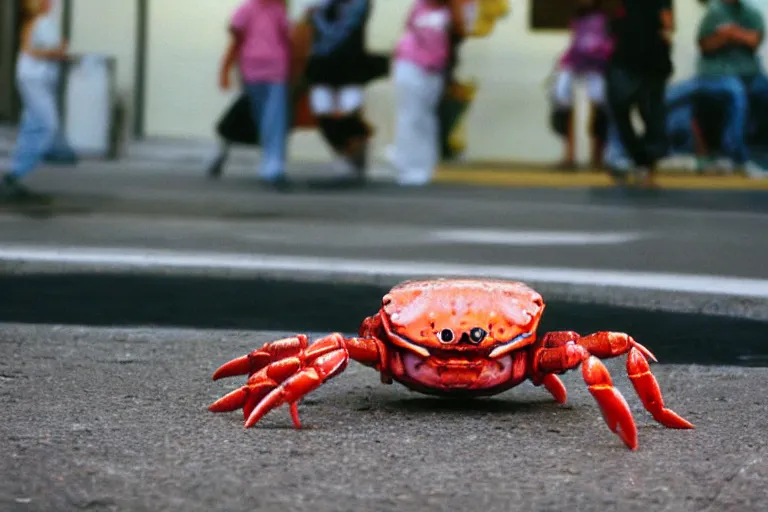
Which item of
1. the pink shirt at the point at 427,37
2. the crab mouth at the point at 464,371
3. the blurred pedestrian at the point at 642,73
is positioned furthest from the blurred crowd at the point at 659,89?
the crab mouth at the point at 464,371

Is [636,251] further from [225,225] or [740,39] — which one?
[740,39]

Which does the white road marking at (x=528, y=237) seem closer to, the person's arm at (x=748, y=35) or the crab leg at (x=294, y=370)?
the crab leg at (x=294, y=370)

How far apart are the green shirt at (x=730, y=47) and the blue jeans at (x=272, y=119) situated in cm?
395

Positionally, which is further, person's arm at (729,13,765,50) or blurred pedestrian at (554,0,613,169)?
blurred pedestrian at (554,0,613,169)

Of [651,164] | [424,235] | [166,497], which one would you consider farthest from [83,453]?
[651,164]

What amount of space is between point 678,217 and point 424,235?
2.44 m

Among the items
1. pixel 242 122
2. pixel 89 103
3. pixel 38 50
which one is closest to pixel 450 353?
pixel 38 50

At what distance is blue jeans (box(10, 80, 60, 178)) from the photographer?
1291 centimetres

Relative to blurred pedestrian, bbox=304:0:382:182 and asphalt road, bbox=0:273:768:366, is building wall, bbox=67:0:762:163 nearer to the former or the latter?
blurred pedestrian, bbox=304:0:382:182

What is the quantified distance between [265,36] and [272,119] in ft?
2.44

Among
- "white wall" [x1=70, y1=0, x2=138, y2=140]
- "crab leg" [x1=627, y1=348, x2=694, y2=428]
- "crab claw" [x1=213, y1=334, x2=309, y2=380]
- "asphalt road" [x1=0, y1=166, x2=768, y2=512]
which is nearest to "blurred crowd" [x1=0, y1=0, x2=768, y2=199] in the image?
"white wall" [x1=70, y1=0, x2=138, y2=140]

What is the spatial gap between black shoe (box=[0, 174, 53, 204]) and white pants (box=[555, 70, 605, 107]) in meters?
5.61

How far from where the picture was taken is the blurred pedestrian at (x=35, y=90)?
12852 mm

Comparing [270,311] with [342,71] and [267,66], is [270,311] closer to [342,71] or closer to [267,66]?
[267,66]
